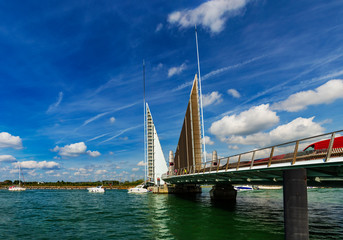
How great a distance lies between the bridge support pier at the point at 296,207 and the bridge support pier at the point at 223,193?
37237 millimetres

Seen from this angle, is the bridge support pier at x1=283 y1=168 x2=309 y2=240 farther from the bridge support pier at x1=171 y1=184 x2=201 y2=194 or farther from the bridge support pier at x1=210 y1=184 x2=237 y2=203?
the bridge support pier at x1=171 y1=184 x2=201 y2=194

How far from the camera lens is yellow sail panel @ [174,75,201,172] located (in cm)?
7656

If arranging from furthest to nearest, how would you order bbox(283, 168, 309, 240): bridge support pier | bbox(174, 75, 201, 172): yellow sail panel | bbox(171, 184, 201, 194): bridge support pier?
bbox(171, 184, 201, 194): bridge support pier
bbox(174, 75, 201, 172): yellow sail panel
bbox(283, 168, 309, 240): bridge support pier

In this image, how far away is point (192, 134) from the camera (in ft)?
252

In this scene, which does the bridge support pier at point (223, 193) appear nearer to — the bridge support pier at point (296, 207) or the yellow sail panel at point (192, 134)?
the yellow sail panel at point (192, 134)

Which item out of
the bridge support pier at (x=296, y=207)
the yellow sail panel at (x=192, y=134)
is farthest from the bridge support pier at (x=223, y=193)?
the bridge support pier at (x=296, y=207)

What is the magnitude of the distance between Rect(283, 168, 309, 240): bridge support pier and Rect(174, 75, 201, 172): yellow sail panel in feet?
194

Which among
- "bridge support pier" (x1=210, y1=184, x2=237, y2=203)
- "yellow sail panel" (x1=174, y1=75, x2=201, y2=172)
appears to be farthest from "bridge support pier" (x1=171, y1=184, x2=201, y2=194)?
"bridge support pier" (x1=210, y1=184, x2=237, y2=203)

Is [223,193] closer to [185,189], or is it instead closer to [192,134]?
[192,134]

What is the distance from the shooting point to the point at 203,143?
69.1m

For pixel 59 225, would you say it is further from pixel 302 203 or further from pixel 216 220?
pixel 302 203

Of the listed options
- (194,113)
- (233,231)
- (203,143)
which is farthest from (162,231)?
(194,113)

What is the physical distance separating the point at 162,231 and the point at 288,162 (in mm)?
11780

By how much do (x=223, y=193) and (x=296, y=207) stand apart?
125ft
